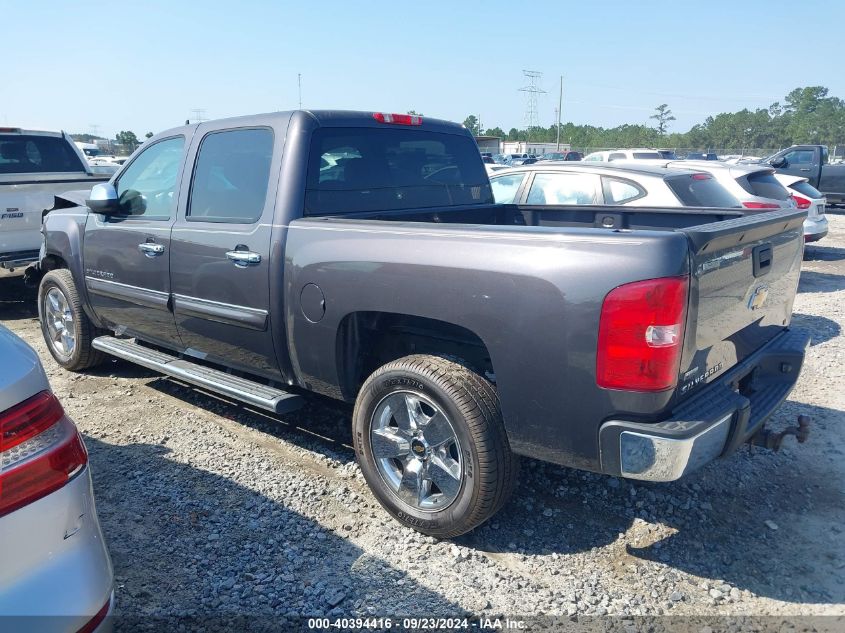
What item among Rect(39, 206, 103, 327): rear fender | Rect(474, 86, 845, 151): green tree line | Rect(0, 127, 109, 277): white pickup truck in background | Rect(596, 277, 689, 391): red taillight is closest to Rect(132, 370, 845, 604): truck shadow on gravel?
Rect(596, 277, 689, 391): red taillight

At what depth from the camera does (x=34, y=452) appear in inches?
74.4

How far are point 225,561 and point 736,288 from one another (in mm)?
2569

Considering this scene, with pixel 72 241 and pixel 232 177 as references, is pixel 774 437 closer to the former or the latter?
pixel 232 177

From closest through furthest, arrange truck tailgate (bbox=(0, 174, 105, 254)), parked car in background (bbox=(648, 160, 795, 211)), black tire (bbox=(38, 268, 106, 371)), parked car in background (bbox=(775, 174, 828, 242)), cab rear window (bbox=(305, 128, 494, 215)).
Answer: cab rear window (bbox=(305, 128, 494, 215)) < black tire (bbox=(38, 268, 106, 371)) < truck tailgate (bbox=(0, 174, 105, 254)) < parked car in background (bbox=(648, 160, 795, 211)) < parked car in background (bbox=(775, 174, 828, 242))

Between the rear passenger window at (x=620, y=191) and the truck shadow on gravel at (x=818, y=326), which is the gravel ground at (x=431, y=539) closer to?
the truck shadow on gravel at (x=818, y=326)

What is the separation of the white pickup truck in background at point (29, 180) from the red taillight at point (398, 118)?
5.10 m

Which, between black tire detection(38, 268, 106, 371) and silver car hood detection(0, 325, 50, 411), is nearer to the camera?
silver car hood detection(0, 325, 50, 411)

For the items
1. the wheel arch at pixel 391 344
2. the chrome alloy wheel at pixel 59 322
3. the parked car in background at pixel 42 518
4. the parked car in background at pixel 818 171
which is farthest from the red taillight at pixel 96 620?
the parked car in background at pixel 818 171

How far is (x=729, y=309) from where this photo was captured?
2873 millimetres

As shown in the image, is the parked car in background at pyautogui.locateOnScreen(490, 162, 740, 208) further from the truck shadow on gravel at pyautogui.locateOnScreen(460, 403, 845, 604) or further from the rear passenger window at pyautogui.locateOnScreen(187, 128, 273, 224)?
the rear passenger window at pyautogui.locateOnScreen(187, 128, 273, 224)

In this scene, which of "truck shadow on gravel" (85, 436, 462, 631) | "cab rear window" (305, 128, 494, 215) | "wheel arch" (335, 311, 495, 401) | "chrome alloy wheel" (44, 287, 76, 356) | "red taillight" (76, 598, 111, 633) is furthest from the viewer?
"chrome alloy wheel" (44, 287, 76, 356)

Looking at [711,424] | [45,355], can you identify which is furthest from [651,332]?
[45,355]

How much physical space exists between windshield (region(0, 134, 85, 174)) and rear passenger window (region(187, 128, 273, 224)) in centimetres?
552

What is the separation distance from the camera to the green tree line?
72.1 m
